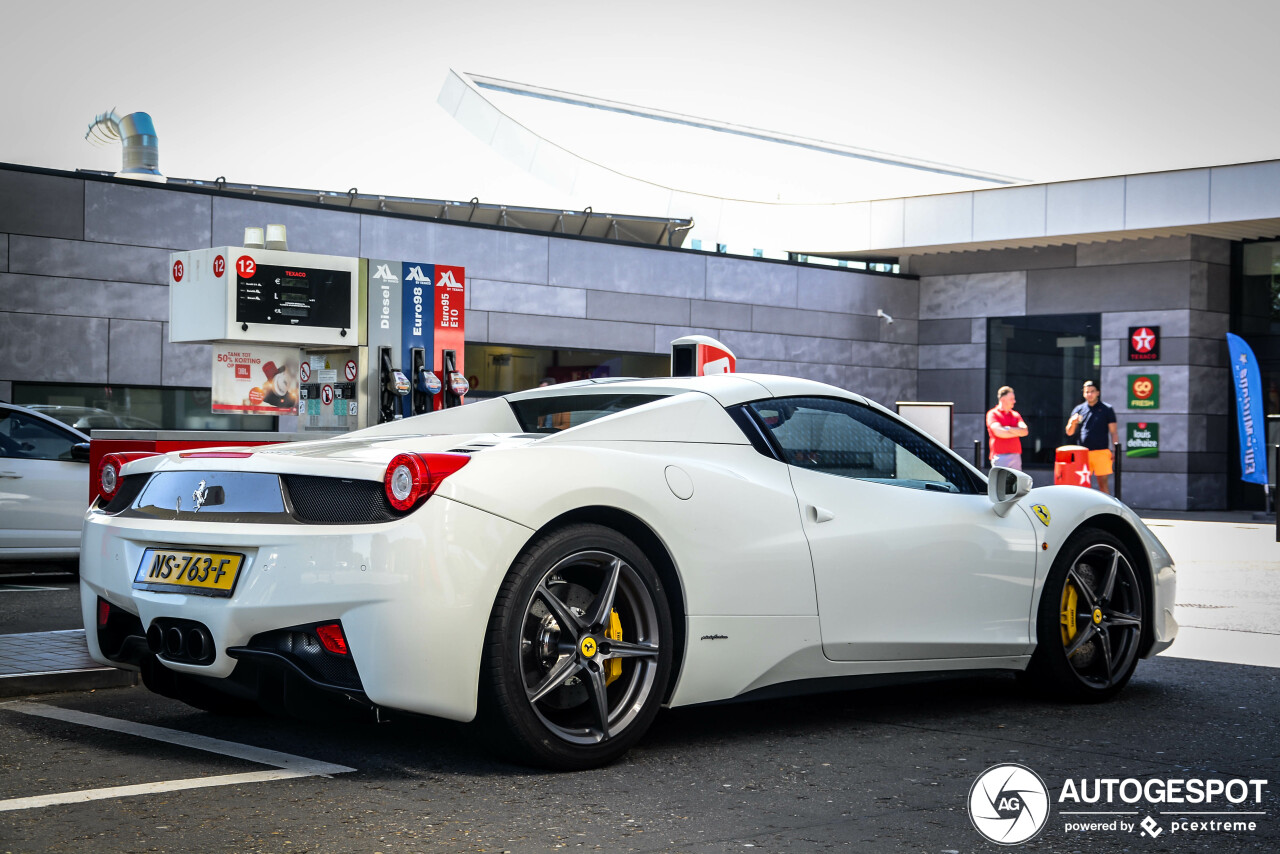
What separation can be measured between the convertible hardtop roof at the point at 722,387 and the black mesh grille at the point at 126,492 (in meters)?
1.67

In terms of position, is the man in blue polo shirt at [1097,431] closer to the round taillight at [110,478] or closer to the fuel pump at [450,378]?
the fuel pump at [450,378]

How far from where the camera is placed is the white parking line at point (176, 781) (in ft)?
12.6

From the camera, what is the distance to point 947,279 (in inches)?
986

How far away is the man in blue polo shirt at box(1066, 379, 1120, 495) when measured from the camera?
17.6 m

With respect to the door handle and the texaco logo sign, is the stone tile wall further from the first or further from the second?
the door handle

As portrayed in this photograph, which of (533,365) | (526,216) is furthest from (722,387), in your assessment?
(526,216)

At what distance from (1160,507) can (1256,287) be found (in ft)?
13.1

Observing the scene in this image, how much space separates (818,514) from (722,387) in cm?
60

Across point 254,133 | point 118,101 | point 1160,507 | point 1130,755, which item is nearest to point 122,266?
point 118,101

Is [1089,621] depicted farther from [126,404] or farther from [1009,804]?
[126,404]

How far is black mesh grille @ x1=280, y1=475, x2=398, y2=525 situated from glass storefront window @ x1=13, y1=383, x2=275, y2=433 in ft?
37.6

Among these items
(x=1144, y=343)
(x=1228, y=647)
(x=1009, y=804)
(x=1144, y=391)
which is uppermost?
(x=1144, y=343)

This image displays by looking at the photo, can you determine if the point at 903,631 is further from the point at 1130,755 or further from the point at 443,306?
the point at 443,306

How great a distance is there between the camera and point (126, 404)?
1641 centimetres
